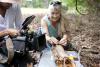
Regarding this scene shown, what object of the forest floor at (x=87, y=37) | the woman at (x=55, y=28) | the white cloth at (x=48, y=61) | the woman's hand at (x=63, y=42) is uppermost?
the woman at (x=55, y=28)

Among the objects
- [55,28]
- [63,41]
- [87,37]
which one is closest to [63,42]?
[63,41]

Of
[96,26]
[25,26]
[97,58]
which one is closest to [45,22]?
[25,26]

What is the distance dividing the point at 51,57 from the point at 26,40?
32.9 inches

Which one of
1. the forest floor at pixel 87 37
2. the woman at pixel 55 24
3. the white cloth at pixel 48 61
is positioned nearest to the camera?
the white cloth at pixel 48 61

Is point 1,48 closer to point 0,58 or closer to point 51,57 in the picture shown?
point 0,58

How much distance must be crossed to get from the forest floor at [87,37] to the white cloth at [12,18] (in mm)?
1721

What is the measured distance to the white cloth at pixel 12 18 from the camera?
3.04 meters

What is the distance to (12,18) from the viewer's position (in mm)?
3154

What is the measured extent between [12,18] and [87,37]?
12.1 feet

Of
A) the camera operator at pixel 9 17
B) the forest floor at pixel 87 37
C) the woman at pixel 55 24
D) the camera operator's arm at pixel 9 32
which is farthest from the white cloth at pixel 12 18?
the forest floor at pixel 87 37

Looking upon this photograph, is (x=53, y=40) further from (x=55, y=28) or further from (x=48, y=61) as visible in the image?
(x=48, y=61)

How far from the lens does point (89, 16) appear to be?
8742mm

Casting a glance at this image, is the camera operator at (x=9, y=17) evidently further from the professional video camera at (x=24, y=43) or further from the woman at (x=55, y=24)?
the woman at (x=55, y=24)

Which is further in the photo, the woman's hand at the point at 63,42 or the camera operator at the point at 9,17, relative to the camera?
the woman's hand at the point at 63,42
